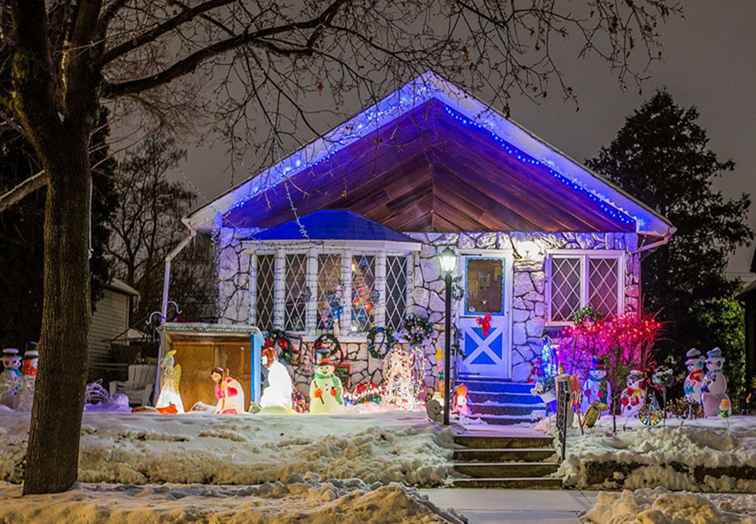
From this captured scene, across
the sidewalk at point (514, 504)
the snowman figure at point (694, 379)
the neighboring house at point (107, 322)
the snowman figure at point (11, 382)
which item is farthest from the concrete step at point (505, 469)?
the neighboring house at point (107, 322)

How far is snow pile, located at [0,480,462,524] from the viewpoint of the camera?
7.64 m

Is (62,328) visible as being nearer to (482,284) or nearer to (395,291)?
(395,291)

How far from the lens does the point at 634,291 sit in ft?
58.6

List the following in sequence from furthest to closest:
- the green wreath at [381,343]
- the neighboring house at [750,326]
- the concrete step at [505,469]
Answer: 1. the neighboring house at [750,326]
2. the green wreath at [381,343]
3. the concrete step at [505,469]

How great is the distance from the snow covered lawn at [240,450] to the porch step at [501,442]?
10.5 inches

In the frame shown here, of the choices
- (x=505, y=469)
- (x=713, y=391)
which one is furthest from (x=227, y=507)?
(x=713, y=391)

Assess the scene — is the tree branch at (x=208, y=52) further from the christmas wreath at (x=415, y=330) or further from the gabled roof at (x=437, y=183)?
the christmas wreath at (x=415, y=330)

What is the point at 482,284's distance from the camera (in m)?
18.2

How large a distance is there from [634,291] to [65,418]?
1192 centimetres

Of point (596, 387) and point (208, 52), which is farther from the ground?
point (208, 52)

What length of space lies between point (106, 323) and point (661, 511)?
91.5 feet

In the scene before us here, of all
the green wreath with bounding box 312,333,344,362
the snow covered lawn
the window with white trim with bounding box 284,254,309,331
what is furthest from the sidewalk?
the window with white trim with bounding box 284,254,309,331

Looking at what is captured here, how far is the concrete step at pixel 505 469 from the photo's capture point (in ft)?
39.8

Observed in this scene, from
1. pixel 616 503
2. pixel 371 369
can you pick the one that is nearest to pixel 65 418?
pixel 616 503
